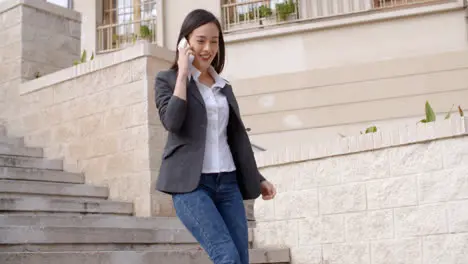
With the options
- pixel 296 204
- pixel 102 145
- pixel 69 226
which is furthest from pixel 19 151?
pixel 296 204

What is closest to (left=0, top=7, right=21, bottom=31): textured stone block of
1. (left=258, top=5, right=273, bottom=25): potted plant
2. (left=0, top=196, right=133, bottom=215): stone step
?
(left=0, top=196, right=133, bottom=215): stone step

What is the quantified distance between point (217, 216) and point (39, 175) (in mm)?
4031

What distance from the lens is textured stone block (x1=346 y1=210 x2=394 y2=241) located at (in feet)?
14.8

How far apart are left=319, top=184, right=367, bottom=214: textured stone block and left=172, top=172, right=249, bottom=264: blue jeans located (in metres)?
2.39

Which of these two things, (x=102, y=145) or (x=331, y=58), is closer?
(x=102, y=145)

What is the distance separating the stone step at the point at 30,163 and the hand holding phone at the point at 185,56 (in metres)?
3.86

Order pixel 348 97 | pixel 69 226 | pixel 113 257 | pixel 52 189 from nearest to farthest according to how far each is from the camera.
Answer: pixel 113 257, pixel 69 226, pixel 52 189, pixel 348 97

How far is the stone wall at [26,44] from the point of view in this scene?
747cm

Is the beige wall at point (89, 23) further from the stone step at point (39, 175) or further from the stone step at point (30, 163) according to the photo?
the stone step at point (39, 175)

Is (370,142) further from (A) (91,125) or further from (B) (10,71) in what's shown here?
(B) (10,71)

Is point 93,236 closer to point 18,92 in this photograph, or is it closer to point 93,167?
point 93,167

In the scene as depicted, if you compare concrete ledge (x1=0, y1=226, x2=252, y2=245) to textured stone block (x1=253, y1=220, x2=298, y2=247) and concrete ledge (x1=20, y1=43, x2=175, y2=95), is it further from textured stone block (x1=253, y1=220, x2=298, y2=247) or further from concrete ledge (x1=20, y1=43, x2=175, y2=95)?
concrete ledge (x1=20, y1=43, x2=175, y2=95)

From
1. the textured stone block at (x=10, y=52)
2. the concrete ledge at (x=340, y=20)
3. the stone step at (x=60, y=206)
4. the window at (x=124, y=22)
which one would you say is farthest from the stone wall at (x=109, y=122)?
the window at (x=124, y=22)

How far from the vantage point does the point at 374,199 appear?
4.59 meters
